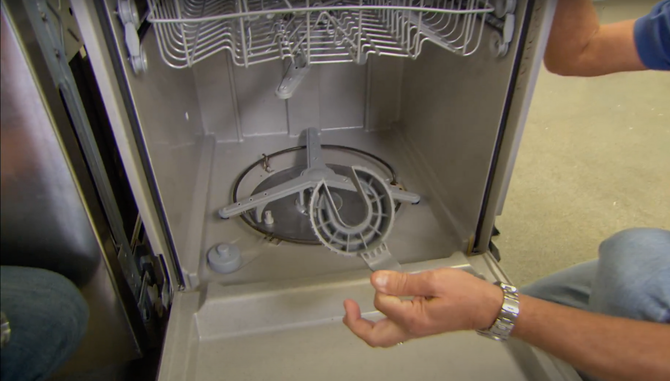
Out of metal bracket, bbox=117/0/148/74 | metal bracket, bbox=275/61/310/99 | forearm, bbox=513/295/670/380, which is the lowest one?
forearm, bbox=513/295/670/380

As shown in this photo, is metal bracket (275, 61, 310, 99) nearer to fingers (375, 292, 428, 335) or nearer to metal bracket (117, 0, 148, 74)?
metal bracket (117, 0, 148, 74)

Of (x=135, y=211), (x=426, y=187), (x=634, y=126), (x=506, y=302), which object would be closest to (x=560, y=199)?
(x=426, y=187)

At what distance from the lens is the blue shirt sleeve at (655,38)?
2.33 feet

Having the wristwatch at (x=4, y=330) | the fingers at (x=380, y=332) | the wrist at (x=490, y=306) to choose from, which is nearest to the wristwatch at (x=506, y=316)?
the wrist at (x=490, y=306)

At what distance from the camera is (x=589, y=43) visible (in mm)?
791

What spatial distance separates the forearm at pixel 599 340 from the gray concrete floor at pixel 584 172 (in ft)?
1.82

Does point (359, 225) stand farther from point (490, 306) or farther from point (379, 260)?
point (490, 306)

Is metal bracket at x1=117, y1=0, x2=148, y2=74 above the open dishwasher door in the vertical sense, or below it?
above

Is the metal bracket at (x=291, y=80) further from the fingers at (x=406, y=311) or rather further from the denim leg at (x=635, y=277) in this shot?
the denim leg at (x=635, y=277)

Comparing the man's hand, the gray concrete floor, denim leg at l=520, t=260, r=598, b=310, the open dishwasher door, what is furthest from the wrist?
the gray concrete floor

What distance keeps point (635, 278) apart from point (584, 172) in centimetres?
100

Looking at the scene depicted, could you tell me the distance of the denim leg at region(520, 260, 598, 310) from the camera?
0.83m

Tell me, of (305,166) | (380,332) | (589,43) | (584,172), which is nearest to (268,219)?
(305,166)

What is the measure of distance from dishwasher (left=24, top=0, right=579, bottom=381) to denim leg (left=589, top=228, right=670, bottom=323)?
0.42 feet
